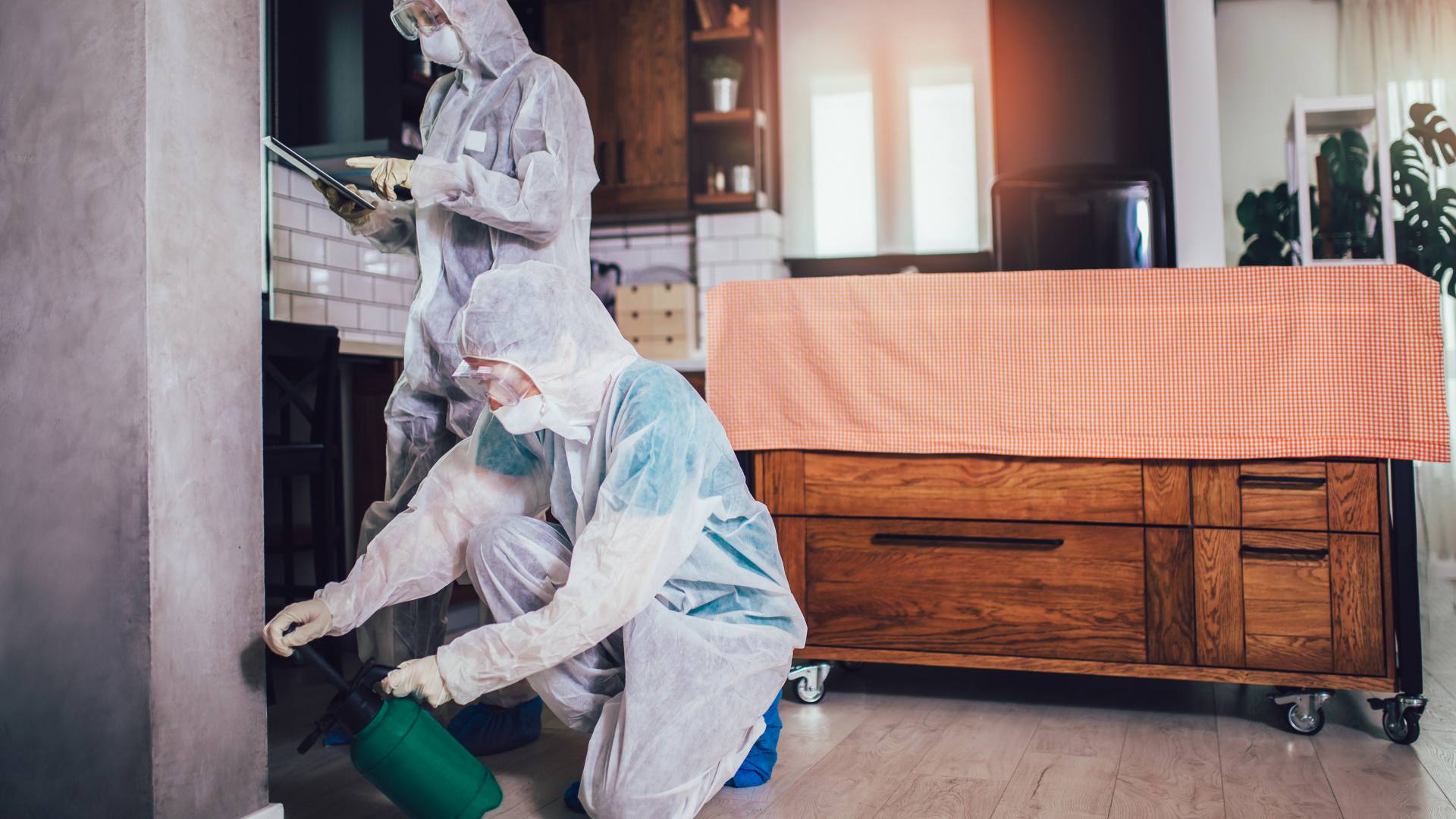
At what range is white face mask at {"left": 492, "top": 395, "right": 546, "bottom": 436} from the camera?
1424 mm

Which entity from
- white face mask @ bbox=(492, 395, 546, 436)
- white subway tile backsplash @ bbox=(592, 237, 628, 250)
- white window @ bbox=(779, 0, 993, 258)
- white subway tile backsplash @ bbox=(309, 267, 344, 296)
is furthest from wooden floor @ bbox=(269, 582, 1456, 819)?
white subway tile backsplash @ bbox=(592, 237, 628, 250)

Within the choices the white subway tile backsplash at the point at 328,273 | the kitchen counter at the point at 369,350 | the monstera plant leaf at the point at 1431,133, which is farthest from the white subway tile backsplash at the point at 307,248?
the monstera plant leaf at the point at 1431,133

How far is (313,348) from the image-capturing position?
239 cm

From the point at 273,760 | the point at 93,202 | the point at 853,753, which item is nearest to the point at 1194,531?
the point at 853,753

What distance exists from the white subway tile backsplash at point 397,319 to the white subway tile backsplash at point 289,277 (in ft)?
1.30

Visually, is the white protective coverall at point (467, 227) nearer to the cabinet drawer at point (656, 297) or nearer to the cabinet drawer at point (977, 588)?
the cabinet drawer at point (977, 588)

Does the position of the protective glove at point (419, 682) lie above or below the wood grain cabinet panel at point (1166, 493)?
below

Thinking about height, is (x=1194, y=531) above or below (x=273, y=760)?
above

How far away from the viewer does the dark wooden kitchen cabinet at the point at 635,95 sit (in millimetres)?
4090

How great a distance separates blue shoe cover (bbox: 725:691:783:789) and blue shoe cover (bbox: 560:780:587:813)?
0.75 ft

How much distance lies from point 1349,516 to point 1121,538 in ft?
1.25

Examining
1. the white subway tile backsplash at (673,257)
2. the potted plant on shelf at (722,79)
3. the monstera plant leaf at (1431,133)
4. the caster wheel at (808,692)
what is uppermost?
the potted plant on shelf at (722,79)

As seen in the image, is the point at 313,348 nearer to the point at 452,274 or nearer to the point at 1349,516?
the point at 452,274

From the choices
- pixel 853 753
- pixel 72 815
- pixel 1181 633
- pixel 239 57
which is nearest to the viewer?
pixel 72 815
